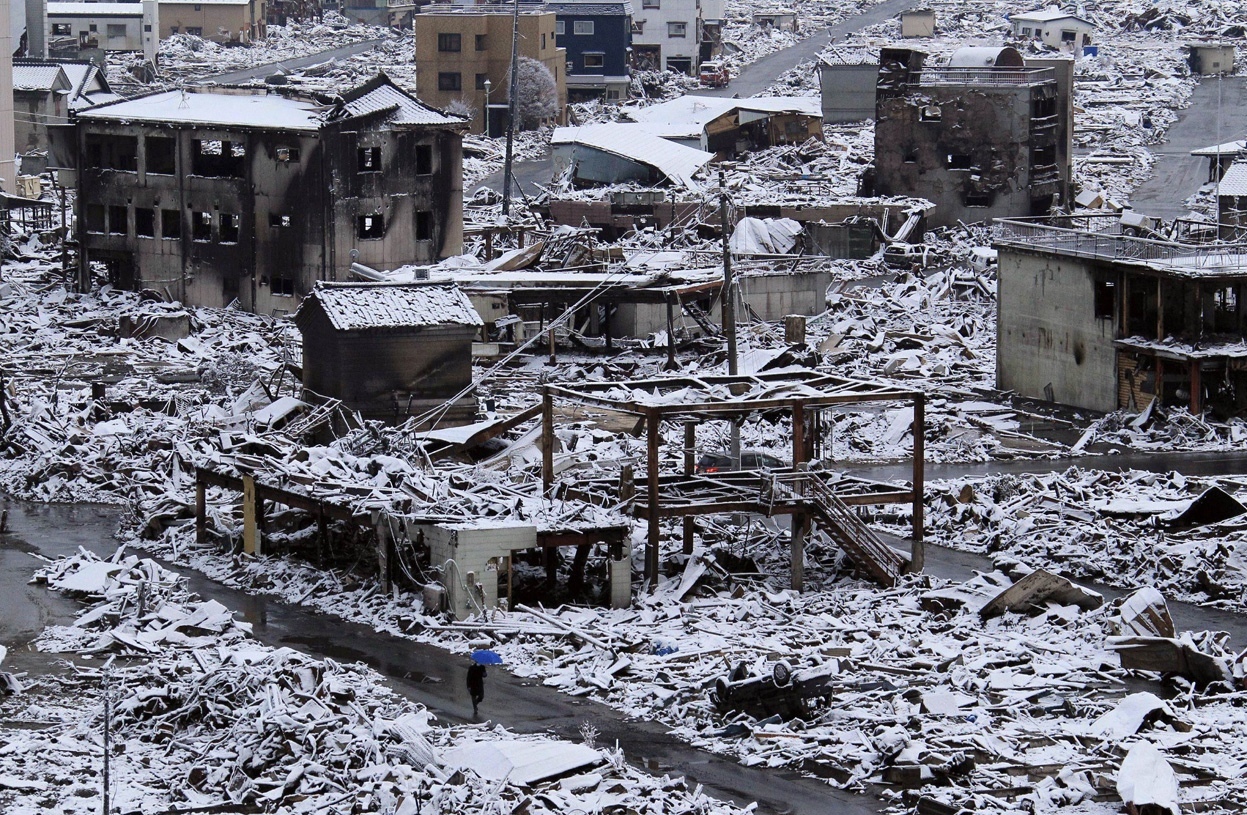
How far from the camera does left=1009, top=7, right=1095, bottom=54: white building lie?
13625 centimetres

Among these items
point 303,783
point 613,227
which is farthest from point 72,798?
point 613,227

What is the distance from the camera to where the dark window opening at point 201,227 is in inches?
2972

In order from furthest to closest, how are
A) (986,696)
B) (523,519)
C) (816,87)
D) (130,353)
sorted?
(816,87), (130,353), (523,519), (986,696)

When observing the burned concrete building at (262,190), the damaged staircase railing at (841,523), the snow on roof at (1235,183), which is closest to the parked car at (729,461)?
the damaged staircase railing at (841,523)

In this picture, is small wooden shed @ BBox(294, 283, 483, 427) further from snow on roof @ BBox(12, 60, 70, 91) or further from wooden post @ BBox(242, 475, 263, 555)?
snow on roof @ BBox(12, 60, 70, 91)

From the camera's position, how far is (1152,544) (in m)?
44.4

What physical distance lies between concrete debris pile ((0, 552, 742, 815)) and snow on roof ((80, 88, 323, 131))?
38567 millimetres

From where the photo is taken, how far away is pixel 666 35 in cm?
13612

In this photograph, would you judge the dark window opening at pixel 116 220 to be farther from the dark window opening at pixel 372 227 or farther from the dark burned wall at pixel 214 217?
the dark window opening at pixel 372 227

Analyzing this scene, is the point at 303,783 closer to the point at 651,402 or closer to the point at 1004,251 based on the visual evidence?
the point at 651,402

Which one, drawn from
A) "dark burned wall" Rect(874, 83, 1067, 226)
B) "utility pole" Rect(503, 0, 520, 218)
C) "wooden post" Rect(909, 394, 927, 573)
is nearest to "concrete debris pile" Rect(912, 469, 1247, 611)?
"wooden post" Rect(909, 394, 927, 573)

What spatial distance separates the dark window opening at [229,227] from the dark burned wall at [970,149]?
102ft

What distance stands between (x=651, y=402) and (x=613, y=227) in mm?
47517

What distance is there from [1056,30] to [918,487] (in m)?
98.8
